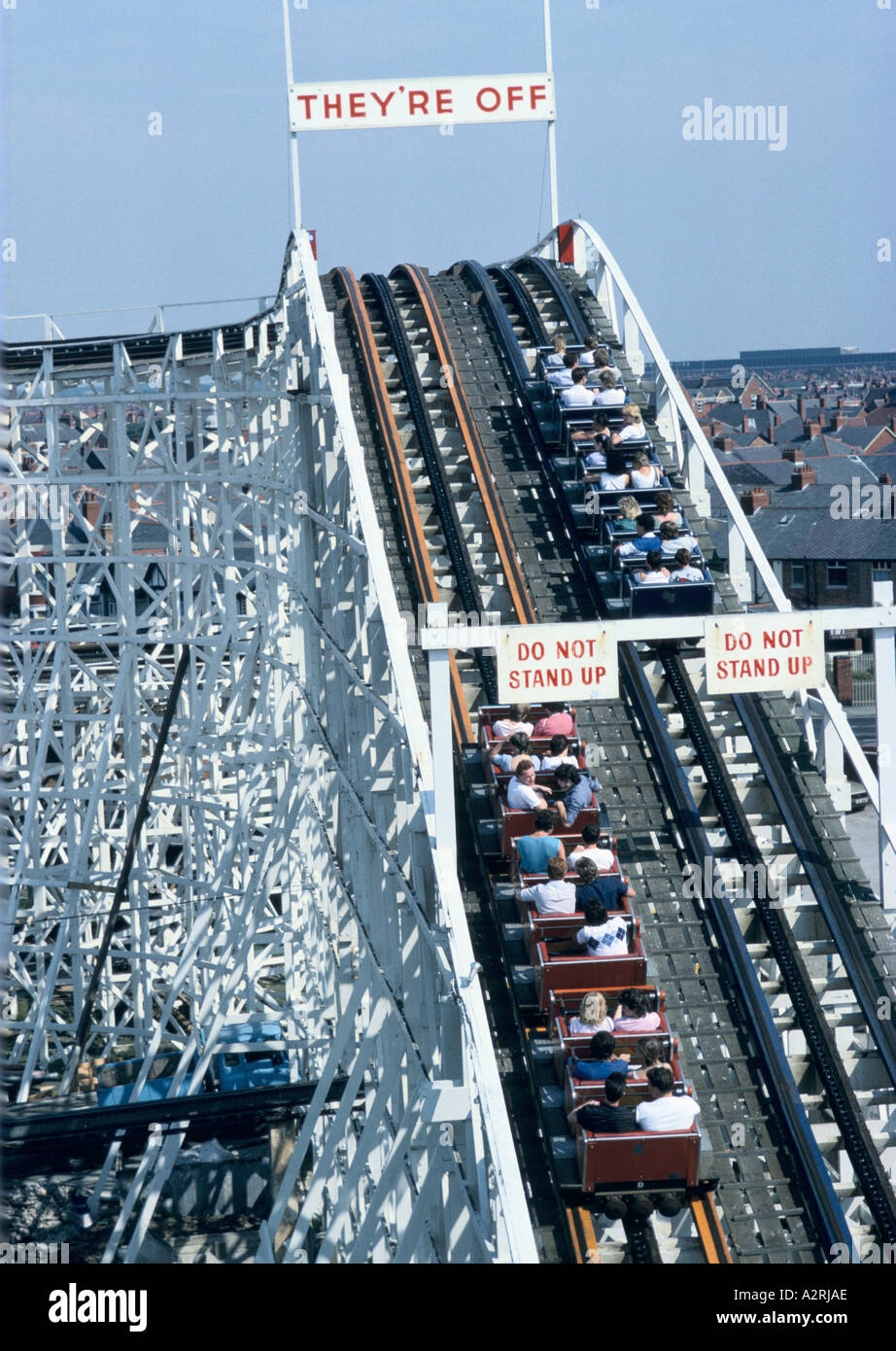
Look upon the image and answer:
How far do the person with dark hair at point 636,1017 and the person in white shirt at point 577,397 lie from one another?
26.5ft

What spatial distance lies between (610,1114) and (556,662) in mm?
2666

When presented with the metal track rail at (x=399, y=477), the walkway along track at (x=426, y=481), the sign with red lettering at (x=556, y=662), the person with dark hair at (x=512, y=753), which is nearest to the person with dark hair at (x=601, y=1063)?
the walkway along track at (x=426, y=481)

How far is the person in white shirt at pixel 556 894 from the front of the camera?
10211 mm

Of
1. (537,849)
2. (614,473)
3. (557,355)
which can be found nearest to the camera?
(537,849)

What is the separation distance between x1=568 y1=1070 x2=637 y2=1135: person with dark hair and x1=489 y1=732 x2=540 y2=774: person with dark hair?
305 cm

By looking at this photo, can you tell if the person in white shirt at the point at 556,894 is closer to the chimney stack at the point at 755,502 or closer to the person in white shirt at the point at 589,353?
the person in white shirt at the point at 589,353

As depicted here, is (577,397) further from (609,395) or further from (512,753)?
(512,753)

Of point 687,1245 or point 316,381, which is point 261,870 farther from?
point 687,1245

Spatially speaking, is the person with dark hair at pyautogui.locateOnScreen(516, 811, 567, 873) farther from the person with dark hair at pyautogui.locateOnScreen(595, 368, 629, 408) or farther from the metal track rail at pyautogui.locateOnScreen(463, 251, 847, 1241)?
the person with dark hair at pyautogui.locateOnScreen(595, 368, 629, 408)

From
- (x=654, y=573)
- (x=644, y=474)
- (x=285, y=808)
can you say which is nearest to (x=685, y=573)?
(x=654, y=573)

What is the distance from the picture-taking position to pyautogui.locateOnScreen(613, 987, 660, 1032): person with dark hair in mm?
9539

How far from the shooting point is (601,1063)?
30.5 feet
